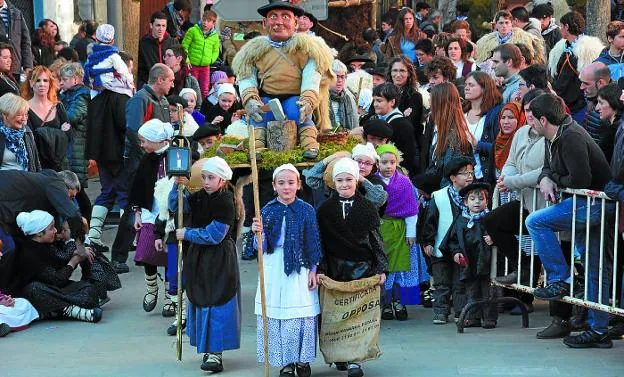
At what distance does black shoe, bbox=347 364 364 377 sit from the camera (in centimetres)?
970

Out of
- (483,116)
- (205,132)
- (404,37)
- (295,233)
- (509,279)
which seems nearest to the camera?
(295,233)

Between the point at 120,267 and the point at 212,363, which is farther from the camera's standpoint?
the point at 120,267

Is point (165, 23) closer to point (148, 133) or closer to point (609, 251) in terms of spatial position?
point (148, 133)

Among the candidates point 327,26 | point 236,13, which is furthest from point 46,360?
point 327,26

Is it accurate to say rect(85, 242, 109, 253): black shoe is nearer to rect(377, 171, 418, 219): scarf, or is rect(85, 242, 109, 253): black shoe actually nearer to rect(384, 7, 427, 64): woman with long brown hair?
rect(377, 171, 418, 219): scarf

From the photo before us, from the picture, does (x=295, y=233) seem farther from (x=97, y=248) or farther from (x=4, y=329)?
(x=97, y=248)

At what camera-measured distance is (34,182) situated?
483 inches

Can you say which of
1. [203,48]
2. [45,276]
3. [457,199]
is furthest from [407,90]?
[203,48]

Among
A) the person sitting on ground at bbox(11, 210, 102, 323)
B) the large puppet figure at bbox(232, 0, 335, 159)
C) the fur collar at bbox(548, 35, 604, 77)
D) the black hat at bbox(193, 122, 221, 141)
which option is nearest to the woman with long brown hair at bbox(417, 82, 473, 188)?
the large puppet figure at bbox(232, 0, 335, 159)

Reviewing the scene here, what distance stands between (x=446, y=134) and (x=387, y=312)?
1.59 m

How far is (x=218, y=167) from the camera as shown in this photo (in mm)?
10141

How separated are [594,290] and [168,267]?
343 centimetres

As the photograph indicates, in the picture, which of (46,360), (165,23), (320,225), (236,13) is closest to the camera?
(320,225)

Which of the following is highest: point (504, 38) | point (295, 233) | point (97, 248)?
point (504, 38)
